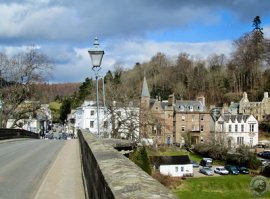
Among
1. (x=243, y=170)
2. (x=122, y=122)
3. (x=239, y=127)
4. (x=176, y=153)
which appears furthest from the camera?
(x=239, y=127)

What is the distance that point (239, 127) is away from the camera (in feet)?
318

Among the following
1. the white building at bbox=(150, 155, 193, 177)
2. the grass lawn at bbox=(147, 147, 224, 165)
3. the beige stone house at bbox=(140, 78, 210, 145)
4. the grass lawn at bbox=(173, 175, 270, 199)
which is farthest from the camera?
the beige stone house at bbox=(140, 78, 210, 145)

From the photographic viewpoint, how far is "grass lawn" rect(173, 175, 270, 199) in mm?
47594

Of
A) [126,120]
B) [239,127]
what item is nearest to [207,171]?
[126,120]

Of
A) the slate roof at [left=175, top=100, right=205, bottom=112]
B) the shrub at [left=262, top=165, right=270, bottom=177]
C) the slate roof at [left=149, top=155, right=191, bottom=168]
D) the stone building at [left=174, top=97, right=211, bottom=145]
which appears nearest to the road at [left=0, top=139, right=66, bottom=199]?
the slate roof at [left=149, top=155, right=191, bottom=168]

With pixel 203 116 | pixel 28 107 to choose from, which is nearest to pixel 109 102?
pixel 28 107

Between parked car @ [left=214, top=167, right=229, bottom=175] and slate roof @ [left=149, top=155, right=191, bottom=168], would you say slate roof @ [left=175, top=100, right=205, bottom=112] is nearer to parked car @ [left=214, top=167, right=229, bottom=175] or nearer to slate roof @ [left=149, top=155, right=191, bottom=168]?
slate roof @ [left=149, top=155, right=191, bottom=168]

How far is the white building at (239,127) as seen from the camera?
95.6 m

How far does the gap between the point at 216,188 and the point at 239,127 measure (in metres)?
45.8

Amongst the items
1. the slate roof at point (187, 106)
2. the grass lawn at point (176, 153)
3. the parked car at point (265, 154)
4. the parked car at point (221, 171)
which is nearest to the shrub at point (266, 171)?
the parked car at point (221, 171)

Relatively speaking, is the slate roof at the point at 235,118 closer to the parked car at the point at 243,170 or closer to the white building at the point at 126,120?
the parked car at the point at 243,170

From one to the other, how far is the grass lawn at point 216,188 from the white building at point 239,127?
122 ft

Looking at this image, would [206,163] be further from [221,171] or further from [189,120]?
[189,120]

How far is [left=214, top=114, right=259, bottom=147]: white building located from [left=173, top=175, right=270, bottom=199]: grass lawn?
3709 centimetres
